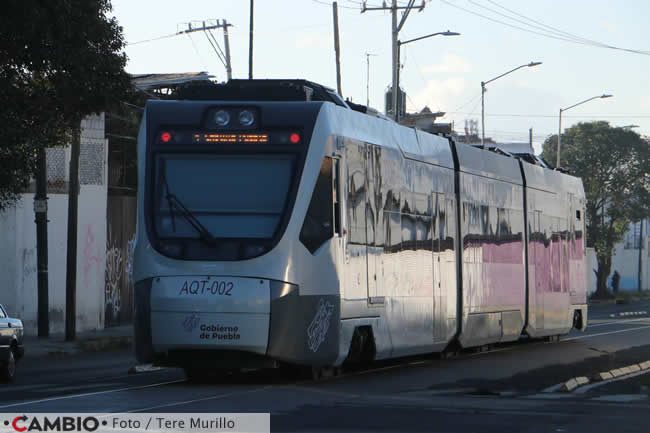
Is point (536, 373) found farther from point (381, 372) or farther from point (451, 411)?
point (451, 411)

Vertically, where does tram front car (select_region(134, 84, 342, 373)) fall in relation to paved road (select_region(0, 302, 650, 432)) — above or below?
above

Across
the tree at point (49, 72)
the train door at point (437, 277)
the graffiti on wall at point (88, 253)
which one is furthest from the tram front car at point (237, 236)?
the graffiti on wall at point (88, 253)

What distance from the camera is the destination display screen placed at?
48.9 ft

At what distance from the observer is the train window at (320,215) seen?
14.8 m

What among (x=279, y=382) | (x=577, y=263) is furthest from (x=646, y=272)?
(x=279, y=382)

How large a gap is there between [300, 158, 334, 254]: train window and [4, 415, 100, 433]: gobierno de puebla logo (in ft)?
13.9

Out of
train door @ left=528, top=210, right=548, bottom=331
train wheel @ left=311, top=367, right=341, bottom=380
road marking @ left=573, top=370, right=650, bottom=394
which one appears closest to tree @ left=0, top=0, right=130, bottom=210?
train wheel @ left=311, top=367, right=341, bottom=380

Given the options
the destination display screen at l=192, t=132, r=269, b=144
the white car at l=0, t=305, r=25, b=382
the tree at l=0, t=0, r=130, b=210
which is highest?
the tree at l=0, t=0, r=130, b=210

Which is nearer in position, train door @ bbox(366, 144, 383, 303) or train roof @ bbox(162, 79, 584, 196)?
train roof @ bbox(162, 79, 584, 196)

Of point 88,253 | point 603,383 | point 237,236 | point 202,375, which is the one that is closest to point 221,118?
point 237,236

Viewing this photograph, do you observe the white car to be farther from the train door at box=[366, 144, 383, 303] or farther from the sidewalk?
the sidewalk

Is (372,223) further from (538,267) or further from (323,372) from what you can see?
(538,267)

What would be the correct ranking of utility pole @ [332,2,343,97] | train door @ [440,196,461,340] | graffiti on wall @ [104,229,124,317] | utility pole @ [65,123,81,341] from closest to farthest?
train door @ [440,196,461,340], utility pole @ [65,123,81,341], graffiti on wall @ [104,229,124,317], utility pole @ [332,2,343,97]

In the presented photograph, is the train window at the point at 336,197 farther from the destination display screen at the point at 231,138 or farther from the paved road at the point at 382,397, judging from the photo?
the paved road at the point at 382,397
